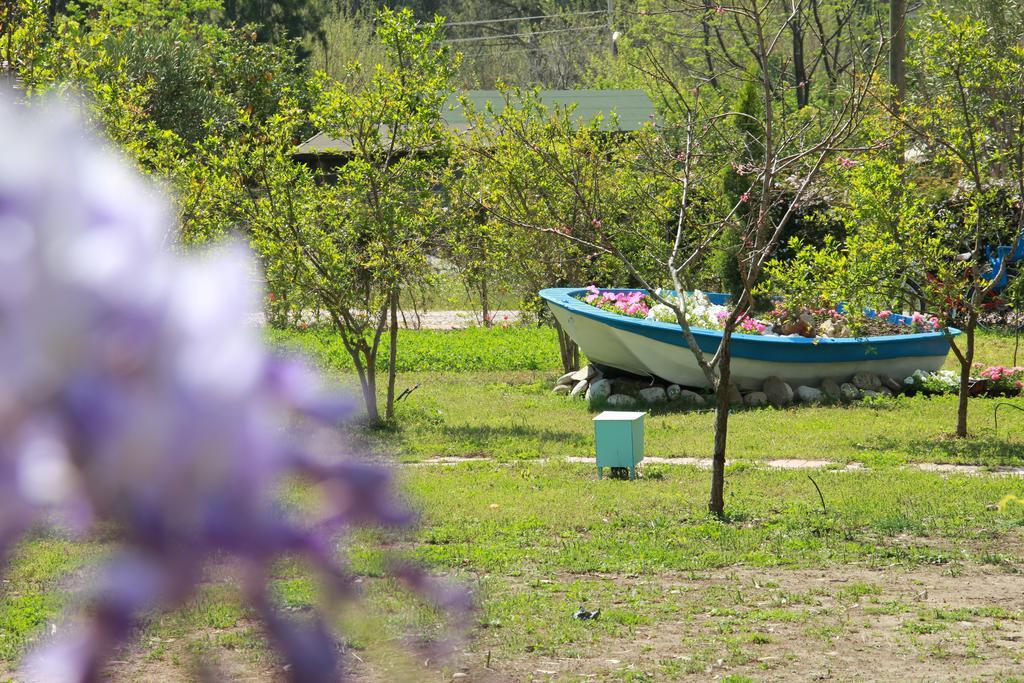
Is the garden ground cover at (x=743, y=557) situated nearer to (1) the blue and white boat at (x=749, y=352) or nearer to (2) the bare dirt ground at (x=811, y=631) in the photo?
(2) the bare dirt ground at (x=811, y=631)

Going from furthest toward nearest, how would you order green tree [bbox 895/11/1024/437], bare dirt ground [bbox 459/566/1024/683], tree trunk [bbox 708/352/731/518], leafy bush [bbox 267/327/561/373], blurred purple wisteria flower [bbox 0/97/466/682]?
leafy bush [bbox 267/327/561/373] → green tree [bbox 895/11/1024/437] → tree trunk [bbox 708/352/731/518] → bare dirt ground [bbox 459/566/1024/683] → blurred purple wisteria flower [bbox 0/97/466/682]

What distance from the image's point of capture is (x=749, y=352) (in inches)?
504

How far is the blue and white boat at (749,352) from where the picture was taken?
504 inches

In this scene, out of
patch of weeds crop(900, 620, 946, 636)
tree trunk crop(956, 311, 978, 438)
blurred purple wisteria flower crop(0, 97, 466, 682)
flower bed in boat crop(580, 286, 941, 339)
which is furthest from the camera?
flower bed in boat crop(580, 286, 941, 339)

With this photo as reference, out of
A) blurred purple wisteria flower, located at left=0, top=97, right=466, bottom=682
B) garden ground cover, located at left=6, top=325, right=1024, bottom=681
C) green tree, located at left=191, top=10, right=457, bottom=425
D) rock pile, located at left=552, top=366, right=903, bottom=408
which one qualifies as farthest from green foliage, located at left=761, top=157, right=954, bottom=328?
blurred purple wisteria flower, located at left=0, top=97, right=466, bottom=682

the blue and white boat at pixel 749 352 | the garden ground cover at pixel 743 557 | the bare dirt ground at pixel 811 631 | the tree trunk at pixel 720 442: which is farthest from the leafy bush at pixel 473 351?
the bare dirt ground at pixel 811 631

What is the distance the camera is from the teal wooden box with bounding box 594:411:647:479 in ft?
29.3

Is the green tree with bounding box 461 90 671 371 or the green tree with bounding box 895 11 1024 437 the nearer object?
the green tree with bounding box 895 11 1024 437

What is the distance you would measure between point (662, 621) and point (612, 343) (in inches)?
312

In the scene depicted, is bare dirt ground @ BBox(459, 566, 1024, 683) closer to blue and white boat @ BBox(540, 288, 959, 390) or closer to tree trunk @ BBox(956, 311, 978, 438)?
tree trunk @ BBox(956, 311, 978, 438)

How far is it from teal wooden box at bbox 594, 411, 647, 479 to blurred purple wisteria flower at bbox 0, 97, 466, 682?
8548mm

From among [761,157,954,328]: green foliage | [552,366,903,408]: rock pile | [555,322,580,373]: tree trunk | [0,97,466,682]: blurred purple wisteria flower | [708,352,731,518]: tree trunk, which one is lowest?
[552,366,903,408]: rock pile

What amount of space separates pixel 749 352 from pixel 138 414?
12752 mm

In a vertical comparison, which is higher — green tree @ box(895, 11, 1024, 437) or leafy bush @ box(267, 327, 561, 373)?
green tree @ box(895, 11, 1024, 437)
